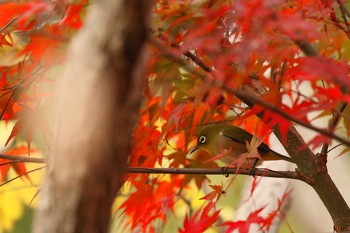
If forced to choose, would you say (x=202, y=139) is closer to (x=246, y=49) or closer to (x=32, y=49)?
(x=32, y=49)

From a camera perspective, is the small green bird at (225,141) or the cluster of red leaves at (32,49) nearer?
the cluster of red leaves at (32,49)

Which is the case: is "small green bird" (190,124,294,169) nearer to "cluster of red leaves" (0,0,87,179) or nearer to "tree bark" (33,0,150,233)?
"cluster of red leaves" (0,0,87,179)

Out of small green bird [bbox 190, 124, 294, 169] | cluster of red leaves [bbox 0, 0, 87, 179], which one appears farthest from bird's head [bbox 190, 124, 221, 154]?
cluster of red leaves [bbox 0, 0, 87, 179]

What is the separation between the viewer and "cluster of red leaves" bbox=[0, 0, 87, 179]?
1.64 metres

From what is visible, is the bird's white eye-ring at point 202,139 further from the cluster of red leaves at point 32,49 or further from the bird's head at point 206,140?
the cluster of red leaves at point 32,49

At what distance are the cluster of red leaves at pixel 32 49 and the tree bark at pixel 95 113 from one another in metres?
0.55

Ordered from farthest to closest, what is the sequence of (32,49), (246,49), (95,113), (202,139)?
(202,139) < (32,49) < (246,49) < (95,113)

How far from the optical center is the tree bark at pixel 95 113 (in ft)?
3.14

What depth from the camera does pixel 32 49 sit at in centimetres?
169

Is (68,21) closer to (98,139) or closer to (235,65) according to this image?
(235,65)

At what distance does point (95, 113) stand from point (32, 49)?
2.61 feet

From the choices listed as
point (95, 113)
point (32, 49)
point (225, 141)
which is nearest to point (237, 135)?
point (225, 141)

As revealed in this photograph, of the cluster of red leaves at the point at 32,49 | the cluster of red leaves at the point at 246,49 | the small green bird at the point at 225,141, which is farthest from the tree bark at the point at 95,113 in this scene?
the small green bird at the point at 225,141

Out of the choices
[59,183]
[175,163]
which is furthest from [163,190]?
[59,183]
